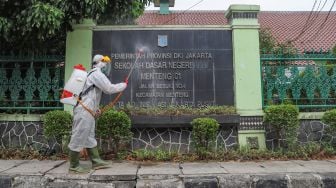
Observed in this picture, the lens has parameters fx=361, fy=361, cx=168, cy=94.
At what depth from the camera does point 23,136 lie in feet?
23.0

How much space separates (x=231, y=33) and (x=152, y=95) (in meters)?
2.06

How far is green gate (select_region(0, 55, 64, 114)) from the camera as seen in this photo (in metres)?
7.14

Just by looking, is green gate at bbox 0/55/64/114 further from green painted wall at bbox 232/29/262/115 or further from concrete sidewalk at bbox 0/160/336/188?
green painted wall at bbox 232/29/262/115

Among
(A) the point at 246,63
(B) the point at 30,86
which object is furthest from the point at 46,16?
(A) the point at 246,63

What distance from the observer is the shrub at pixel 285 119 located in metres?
6.52

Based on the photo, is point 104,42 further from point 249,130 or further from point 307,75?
point 307,75

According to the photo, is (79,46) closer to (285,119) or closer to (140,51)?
(140,51)

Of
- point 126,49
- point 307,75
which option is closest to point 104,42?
point 126,49

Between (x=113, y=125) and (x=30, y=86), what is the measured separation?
2147 millimetres

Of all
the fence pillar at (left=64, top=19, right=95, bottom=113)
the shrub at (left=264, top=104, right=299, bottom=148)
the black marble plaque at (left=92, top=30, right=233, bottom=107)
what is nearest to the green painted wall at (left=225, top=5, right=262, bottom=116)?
the black marble plaque at (left=92, top=30, right=233, bottom=107)

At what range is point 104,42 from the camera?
7.29m

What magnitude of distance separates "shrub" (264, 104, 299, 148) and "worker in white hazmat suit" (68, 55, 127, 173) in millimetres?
2850

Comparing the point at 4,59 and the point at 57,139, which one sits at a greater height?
the point at 4,59

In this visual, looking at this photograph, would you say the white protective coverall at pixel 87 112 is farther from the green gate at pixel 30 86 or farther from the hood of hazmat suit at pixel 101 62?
the green gate at pixel 30 86
